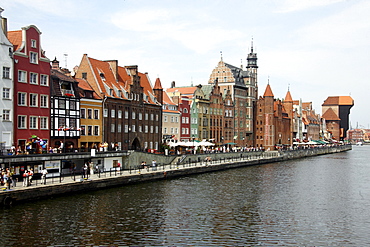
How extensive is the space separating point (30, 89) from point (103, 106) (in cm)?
1658

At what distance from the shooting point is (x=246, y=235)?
106ft

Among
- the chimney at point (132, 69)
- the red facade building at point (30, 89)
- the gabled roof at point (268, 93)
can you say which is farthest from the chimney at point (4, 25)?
the gabled roof at point (268, 93)

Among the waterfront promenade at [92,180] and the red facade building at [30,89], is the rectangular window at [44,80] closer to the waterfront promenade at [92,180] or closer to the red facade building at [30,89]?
the red facade building at [30,89]

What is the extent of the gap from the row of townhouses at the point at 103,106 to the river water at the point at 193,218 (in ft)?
42.1

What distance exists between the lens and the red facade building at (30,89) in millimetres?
52250

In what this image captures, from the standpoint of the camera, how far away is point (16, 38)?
53906mm

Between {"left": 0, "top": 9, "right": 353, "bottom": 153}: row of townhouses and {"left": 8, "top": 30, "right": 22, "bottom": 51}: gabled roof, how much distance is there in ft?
0.40

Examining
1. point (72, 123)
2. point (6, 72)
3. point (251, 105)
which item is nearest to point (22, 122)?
point (6, 72)

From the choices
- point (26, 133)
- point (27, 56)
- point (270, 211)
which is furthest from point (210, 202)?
point (27, 56)

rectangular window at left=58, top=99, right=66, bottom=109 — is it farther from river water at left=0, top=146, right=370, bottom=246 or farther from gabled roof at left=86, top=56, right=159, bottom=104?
river water at left=0, top=146, right=370, bottom=246

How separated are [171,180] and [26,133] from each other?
2070 cm

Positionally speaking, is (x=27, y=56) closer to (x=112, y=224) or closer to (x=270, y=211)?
(x=112, y=224)

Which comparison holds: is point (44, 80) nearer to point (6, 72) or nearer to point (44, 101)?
point (44, 101)

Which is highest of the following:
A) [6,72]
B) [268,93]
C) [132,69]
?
[268,93]
